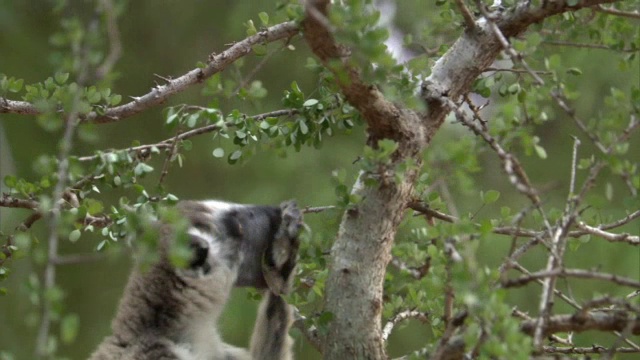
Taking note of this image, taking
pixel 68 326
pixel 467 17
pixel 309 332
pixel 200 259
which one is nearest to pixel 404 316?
pixel 309 332

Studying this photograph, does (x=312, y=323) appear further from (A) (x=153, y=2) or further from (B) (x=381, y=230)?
(A) (x=153, y=2)

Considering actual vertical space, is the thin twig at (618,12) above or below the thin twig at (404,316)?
above

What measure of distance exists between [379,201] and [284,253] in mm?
398

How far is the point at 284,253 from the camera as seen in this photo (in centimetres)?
270

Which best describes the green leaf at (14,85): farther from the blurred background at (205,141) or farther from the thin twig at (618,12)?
the blurred background at (205,141)

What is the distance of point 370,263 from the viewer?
245 centimetres

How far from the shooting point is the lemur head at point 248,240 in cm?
268

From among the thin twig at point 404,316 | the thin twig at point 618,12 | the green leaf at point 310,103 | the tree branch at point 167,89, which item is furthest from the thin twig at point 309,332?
the thin twig at point 618,12

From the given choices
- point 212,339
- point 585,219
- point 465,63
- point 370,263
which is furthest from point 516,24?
point 212,339

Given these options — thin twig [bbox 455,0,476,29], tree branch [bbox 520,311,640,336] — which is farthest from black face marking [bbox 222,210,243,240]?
tree branch [bbox 520,311,640,336]

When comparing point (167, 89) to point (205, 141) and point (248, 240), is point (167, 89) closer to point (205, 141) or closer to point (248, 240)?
point (248, 240)

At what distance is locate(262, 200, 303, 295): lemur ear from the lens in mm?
2672

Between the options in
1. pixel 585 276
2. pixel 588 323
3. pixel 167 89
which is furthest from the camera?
pixel 167 89

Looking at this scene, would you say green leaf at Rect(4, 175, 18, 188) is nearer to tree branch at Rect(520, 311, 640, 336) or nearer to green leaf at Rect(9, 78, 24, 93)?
green leaf at Rect(9, 78, 24, 93)
